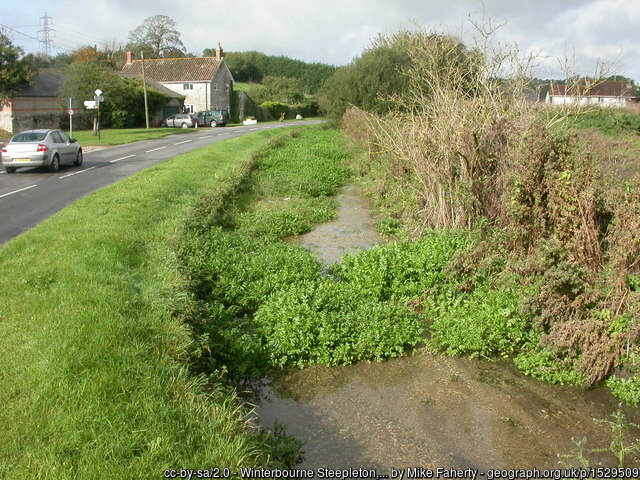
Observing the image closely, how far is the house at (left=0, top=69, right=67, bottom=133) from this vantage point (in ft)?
136

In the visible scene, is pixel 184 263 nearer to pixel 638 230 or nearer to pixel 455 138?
pixel 455 138

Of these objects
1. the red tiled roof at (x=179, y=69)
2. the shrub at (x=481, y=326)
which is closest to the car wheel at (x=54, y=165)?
the shrub at (x=481, y=326)

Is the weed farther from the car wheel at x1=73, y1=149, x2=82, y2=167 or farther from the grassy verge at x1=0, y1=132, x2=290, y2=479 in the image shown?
the car wheel at x1=73, y1=149, x2=82, y2=167

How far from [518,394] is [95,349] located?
14.4ft

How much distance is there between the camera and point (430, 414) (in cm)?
590

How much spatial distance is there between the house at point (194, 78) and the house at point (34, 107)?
1966 cm

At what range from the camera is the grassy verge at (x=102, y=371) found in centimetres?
408

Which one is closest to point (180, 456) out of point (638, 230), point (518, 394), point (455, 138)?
point (518, 394)

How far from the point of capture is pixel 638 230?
269 inches

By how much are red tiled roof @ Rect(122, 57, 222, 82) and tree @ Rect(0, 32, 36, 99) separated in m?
24.6

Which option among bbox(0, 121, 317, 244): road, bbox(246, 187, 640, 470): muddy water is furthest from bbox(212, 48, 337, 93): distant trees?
bbox(246, 187, 640, 470): muddy water

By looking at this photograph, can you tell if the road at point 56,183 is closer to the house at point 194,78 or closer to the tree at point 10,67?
the tree at point 10,67

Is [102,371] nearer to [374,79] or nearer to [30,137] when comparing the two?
[30,137]

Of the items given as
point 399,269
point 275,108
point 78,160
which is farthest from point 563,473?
point 275,108
